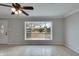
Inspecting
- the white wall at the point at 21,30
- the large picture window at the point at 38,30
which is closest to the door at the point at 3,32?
the white wall at the point at 21,30

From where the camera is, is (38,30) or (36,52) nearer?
(36,52)

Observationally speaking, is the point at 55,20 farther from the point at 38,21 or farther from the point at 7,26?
the point at 7,26

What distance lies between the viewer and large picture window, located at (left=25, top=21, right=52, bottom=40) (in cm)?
699

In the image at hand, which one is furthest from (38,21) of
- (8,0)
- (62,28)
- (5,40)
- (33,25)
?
(8,0)

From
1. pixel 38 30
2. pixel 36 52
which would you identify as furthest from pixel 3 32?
pixel 36 52

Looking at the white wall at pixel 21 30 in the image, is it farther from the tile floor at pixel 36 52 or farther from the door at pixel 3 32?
the tile floor at pixel 36 52

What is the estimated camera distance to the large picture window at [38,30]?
6.99 meters

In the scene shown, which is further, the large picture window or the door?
the door

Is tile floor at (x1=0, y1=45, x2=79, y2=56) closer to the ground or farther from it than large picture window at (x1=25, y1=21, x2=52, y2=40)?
closer to the ground

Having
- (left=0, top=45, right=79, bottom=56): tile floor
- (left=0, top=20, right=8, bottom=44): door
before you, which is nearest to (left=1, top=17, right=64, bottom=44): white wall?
(left=0, top=20, right=8, bottom=44): door

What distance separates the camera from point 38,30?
22.7 ft

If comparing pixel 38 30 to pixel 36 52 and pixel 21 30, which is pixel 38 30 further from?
pixel 36 52

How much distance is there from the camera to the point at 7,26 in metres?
7.23

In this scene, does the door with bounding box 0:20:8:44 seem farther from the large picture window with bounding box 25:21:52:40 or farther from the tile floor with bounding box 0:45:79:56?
the tile floor with bounding box 0:45:79:56
